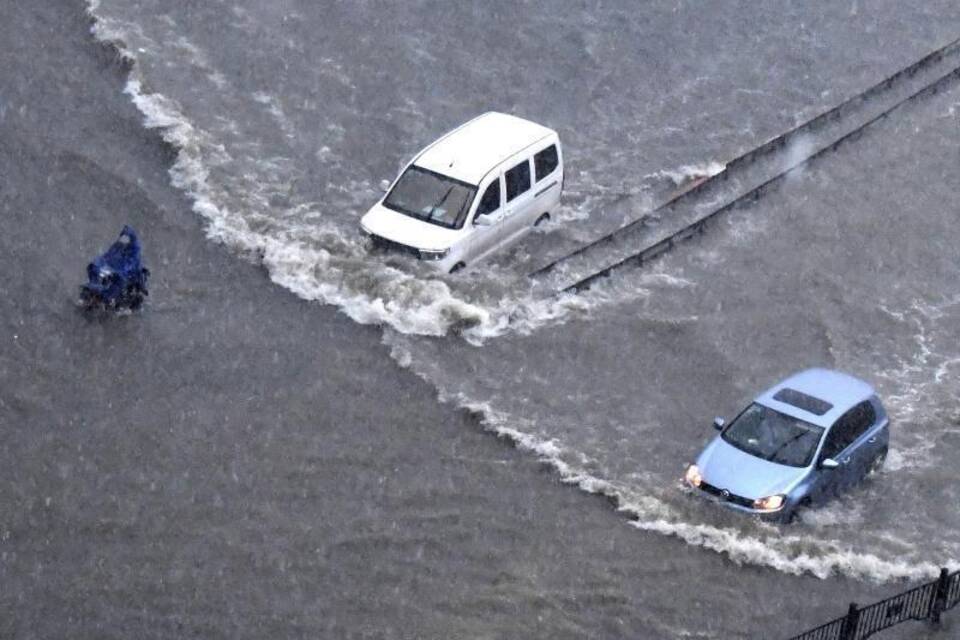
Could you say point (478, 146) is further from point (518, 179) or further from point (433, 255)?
point (433, 255)

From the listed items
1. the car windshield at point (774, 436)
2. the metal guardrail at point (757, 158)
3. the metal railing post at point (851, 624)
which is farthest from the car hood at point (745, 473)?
the metal guardrail at point (757, 158)

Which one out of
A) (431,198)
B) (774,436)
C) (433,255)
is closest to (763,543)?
(774,436)

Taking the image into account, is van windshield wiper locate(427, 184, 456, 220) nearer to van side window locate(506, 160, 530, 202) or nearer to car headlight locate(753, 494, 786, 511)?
van side window locate(506, 160, 530, 202)

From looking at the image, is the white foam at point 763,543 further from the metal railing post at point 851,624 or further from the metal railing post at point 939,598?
the metal railing post at point 851,624

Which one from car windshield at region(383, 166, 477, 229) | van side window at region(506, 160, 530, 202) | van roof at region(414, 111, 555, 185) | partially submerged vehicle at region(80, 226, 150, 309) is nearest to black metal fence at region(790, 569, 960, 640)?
car windshield at region(383, 166, 477, 229)

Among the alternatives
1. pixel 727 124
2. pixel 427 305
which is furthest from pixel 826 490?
pixel 727 124
